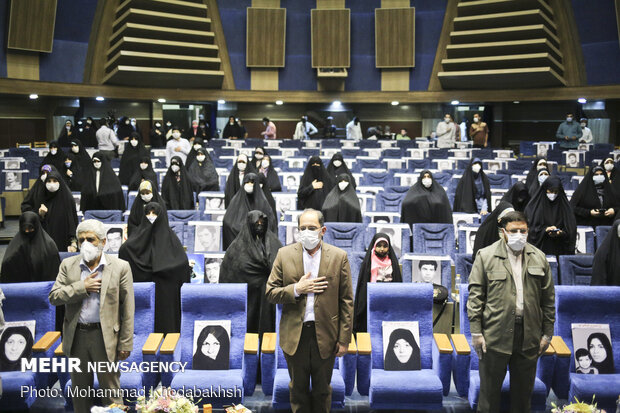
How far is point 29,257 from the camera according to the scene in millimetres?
4855

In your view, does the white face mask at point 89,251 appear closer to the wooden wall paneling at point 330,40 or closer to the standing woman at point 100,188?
the standing woman at point 100,188

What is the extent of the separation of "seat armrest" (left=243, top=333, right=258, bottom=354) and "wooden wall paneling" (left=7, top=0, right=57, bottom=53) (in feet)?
46.1

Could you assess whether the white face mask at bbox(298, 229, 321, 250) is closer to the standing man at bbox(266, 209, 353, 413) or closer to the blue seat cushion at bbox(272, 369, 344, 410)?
the standing man at bbox(266, 209, 353, 413)

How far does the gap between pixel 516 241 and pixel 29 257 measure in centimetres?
371

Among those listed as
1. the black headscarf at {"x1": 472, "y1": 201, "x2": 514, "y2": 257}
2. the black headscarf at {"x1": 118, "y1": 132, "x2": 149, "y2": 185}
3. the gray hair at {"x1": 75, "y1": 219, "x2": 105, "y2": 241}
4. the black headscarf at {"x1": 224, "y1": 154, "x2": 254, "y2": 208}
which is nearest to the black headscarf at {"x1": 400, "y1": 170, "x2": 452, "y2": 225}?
the black headscarf at {"x1": 472, "y1": 201, "x2": 514, "y2": 257}

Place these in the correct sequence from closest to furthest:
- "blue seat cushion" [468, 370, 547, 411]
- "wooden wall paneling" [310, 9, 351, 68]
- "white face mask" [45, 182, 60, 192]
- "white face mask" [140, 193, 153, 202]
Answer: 1. "blue seat cushion" [468, 370, 547, 411]
2. "white face mask" [140, 193, 153, 202]
3. "white face mask" [45, 182, 60, 192]
4. "wooden wall paneling" [310, 9, 351, 68]

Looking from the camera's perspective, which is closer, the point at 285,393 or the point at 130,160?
the point at 285,393

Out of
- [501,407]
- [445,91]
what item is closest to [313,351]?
[501,407]

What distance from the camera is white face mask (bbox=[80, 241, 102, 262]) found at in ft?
10.9

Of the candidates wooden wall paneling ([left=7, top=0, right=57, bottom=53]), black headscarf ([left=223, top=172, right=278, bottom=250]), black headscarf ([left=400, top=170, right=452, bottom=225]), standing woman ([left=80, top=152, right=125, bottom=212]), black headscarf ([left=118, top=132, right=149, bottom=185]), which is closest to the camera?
black headscarf ([left=223, top=172, right=278, bottom=250])

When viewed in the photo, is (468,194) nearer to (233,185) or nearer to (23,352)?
(233,185)

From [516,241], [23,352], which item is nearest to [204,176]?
[23,352]

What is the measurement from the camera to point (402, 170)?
1135cm

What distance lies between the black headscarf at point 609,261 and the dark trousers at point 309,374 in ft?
8.38
